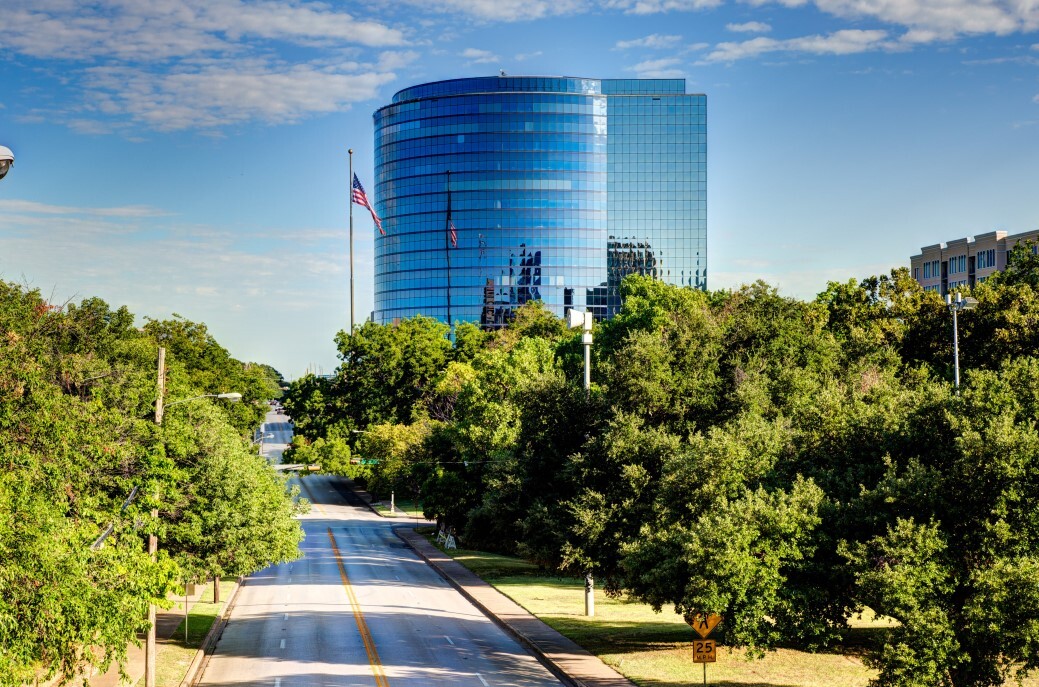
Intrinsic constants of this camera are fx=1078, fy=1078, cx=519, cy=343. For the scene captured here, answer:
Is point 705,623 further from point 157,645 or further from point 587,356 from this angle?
point 157,645

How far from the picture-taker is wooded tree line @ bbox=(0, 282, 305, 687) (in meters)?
17.1

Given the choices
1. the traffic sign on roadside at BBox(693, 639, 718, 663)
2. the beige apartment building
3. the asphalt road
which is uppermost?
the beige apartment building

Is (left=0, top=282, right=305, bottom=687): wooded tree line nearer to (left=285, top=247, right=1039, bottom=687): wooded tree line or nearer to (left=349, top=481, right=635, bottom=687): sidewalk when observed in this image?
(left=349, top=481, right=635, bottom=687): sidewalk

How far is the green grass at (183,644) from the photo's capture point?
1145 inches

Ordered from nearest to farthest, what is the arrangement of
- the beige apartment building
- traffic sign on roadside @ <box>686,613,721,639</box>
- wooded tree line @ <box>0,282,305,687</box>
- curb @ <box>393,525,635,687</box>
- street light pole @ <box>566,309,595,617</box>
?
1. wooded tree line @ <box>0,282,305,687</box>
2. traffic sign on roadside @ <box>686,613,721,639</box>
3. curb @ <box>393,525,635,687</box>
4. street light pole @ <box>566,309,595,617</box>
5. the beige apartment building

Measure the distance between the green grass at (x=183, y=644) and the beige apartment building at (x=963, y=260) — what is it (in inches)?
4009

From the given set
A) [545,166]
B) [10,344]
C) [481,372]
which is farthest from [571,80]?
[10,344]

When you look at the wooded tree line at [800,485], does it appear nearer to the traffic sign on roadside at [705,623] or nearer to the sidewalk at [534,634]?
the traffic sign on roadside at [705,623]

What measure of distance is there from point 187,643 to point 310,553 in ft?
110

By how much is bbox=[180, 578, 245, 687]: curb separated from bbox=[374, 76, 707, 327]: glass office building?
119 m

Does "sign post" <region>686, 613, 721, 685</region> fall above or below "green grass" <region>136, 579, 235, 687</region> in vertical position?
above

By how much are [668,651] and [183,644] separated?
15.4 metres

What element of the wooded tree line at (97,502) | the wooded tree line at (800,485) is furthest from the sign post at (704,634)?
the wooded tree line at (97,502)

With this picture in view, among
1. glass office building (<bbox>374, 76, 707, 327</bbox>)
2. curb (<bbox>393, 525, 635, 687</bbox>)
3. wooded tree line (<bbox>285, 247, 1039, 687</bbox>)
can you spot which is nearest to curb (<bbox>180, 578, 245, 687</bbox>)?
curb (<bbox>393, 525, 635, 687</bbox>)
